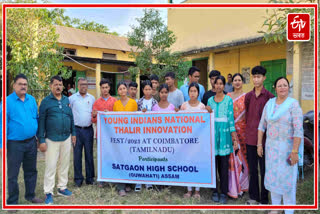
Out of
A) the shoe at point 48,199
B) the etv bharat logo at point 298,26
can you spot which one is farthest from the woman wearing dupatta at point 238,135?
the shoe at point 48,199

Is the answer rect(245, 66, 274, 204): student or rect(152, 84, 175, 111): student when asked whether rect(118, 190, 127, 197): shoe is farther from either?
rect(245, 66, 274, 204): student

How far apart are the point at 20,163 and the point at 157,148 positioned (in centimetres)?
186

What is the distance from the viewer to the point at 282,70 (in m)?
7.36

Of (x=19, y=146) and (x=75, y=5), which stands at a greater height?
(x=75, y=5)

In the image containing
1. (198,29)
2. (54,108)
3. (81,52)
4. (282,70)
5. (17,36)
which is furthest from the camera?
(81,52)

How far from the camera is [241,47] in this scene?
8156 mm

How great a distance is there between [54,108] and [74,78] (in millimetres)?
8847

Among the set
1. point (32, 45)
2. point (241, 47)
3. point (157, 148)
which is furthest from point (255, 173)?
point (241, 47)

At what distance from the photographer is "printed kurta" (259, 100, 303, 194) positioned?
2.85 m

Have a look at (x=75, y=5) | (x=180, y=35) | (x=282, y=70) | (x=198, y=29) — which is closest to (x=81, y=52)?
(x=180, y=35)

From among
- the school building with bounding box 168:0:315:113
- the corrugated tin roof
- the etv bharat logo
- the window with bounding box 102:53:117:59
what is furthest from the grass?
the window with bounding box 102:53:117:59

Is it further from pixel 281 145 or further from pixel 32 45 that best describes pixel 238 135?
pixel 32 45

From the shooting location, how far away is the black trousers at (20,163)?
341 cm

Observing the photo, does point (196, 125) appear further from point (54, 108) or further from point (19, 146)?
point (19, 146)
